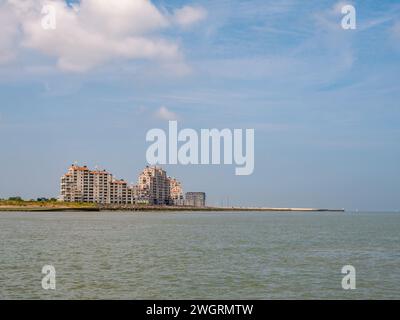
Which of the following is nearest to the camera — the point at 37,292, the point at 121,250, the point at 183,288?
the point at 37,292

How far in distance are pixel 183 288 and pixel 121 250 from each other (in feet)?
80.7

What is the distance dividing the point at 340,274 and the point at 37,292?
21843 millimetres

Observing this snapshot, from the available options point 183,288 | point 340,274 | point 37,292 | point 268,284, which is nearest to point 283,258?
point 340,274

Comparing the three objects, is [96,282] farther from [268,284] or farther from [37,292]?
[268,284]

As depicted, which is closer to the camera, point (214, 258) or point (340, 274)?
point (340, 274)

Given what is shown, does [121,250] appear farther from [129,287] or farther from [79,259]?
[129,287]

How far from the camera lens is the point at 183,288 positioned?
33062mm

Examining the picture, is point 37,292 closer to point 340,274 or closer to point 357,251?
point 340,274
